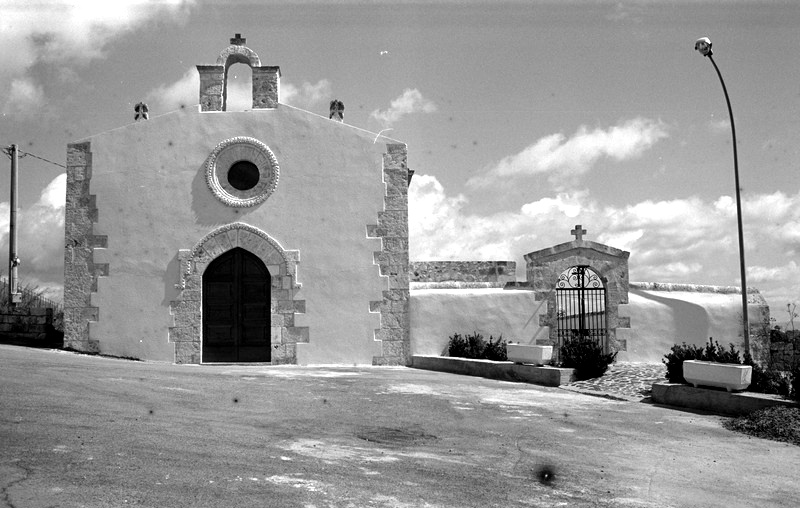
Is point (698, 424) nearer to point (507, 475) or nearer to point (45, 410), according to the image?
point (507, 475)

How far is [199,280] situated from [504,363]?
654 centimetres

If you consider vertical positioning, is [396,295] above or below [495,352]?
above

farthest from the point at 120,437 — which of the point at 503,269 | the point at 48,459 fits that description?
the point at 503,269

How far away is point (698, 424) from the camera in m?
8.73

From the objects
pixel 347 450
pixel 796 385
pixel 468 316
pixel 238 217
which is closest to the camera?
pixel 347 450

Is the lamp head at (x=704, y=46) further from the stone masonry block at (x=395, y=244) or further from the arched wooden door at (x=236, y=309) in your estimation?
the arched wooden door at (x=236, y=309)

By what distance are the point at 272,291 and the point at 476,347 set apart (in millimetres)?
4414

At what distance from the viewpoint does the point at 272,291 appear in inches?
581

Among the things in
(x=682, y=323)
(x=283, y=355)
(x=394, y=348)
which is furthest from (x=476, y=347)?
(x=682, y=323)

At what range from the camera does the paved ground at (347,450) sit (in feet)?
15.5

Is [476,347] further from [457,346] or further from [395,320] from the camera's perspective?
[395,320]

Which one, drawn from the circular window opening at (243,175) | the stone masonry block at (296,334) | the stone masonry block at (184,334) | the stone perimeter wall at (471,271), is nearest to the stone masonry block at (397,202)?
the stone perimeter wall at (471,271)

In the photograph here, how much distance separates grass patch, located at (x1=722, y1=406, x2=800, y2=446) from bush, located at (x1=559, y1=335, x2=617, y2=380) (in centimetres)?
373

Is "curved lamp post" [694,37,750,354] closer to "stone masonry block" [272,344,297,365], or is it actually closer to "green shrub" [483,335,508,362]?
"green shrub" [483,335,508,362]
